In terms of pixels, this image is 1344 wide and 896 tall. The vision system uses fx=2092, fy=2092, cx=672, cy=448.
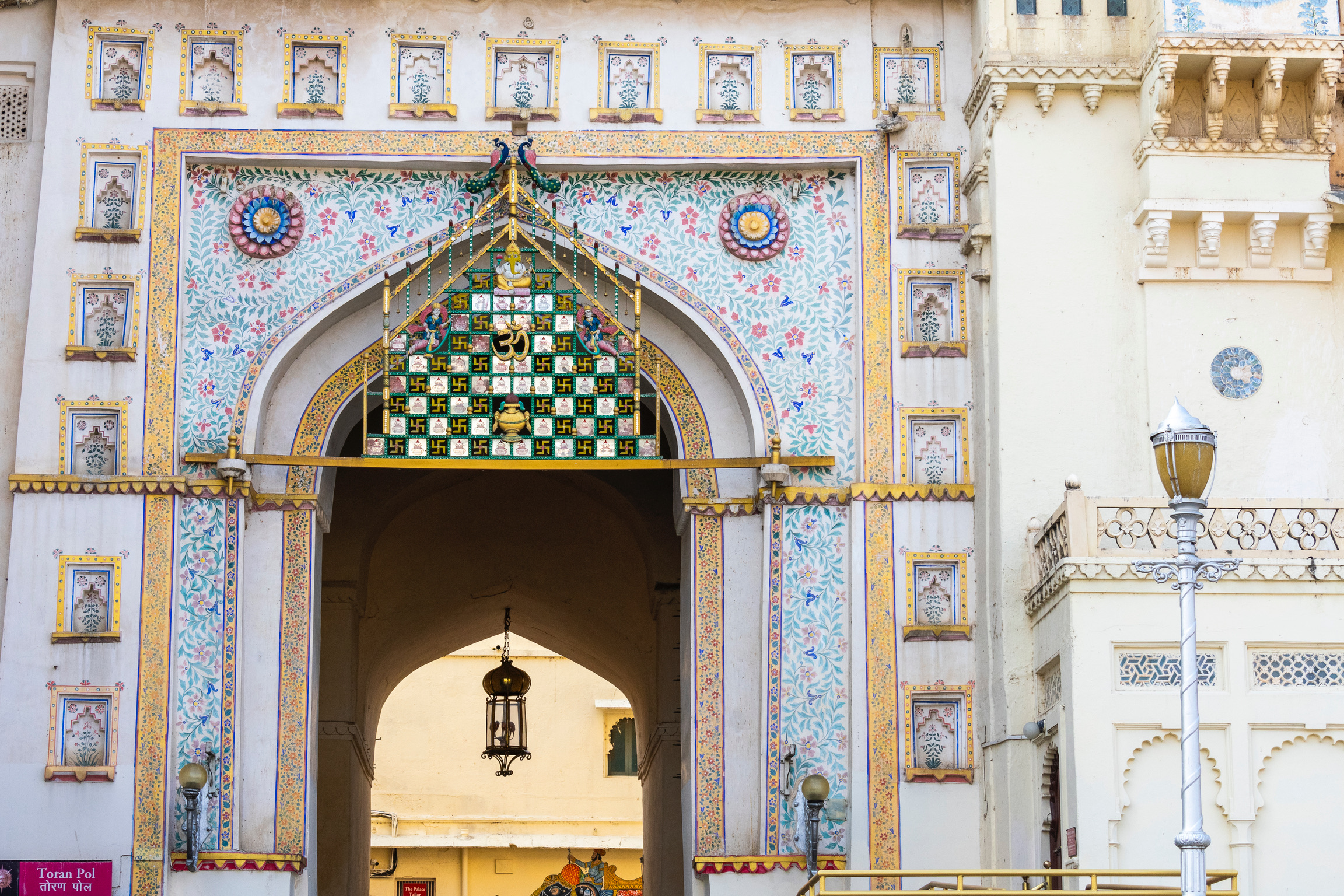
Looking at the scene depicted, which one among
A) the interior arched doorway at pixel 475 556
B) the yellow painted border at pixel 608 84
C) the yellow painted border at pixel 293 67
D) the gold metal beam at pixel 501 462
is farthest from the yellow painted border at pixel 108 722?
the yellow painted border at pixel 608 84

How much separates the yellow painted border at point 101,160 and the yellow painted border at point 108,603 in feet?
7.06

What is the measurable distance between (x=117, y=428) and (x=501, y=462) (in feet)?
8.14

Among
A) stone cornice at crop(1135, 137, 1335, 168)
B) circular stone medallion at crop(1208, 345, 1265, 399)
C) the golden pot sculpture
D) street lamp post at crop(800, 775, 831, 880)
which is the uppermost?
stone cornice at crop(1135, 137, 1335, 168)

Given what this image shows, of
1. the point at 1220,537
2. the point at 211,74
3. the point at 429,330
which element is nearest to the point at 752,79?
the point at 429,330

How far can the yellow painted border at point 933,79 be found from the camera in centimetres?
1419

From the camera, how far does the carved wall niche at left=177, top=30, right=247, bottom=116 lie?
14.0 metres

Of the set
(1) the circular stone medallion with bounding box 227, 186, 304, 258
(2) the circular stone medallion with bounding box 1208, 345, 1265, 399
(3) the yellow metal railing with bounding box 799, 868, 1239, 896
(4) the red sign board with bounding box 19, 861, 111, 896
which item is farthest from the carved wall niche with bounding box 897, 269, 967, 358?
(4) the red sign board with bounding box 19, 861, 111, 896

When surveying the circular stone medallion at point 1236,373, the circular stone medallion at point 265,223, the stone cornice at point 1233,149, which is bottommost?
the circular stone medallion at point 1236,373

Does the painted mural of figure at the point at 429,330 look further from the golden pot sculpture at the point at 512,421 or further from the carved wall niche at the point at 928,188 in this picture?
the carved wall niche at the point at 928,188

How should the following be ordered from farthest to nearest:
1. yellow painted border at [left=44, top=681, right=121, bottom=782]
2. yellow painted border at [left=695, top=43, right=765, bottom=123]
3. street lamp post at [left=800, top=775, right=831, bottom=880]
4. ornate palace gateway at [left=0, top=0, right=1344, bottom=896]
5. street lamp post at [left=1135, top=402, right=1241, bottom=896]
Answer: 1. yellow painted border at [left=695, top=43, right=765, bottom=123]
2. ornate palace gateway at [left=0, top=0, right=1344, bottom=896]
3. yellow painted border at [left=44, top=681, right=121, bottom=782]
4. street lamp post at [left=800, top=775, right=831, bottom=880]
5. street lamp post at [left=1135, top=402, right=1241, bottom=896]

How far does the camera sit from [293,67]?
46.3 ft

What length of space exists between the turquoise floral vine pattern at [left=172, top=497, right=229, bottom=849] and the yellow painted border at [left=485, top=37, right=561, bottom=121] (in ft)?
10.7

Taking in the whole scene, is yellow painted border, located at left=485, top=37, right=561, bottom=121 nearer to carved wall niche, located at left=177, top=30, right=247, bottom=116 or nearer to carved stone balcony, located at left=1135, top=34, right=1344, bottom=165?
carved wall niche, located at left=177, top=30, right=247, bottom=116

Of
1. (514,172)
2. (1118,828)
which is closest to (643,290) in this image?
(514,172)
